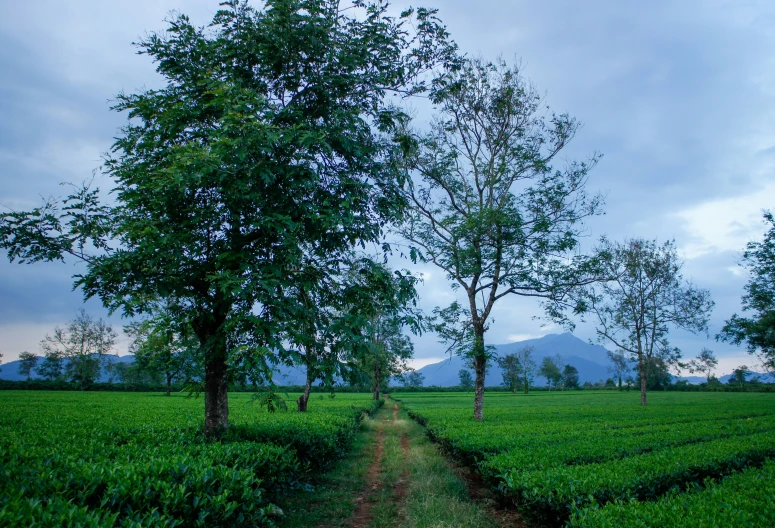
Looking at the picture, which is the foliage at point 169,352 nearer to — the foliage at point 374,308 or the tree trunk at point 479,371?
the foliage at point 374,308

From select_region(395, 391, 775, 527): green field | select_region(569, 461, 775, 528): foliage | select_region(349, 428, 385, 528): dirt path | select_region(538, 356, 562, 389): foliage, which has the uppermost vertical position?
select_region(569, 461, 775, 528): foliage

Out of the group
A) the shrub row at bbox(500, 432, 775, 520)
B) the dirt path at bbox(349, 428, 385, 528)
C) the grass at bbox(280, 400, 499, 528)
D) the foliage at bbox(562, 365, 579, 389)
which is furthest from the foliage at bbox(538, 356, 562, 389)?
the shrub row at bbox(500, 432, 775, 520)

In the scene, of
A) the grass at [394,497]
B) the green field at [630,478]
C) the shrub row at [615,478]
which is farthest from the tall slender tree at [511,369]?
the shrub row at [615,478]

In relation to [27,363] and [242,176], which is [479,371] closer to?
[242,176]

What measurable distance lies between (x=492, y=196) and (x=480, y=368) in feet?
27.3

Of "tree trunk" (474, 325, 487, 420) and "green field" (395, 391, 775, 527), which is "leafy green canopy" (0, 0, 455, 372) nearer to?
"green field" (395, 391, 775, 527)

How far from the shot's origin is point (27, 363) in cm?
9050

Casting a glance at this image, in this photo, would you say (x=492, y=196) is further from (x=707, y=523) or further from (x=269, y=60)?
(x=707, y=523)

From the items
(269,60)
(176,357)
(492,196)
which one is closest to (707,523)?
(176,357)

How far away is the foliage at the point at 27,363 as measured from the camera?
294ft

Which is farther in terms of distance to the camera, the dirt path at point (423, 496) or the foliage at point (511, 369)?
the foliage at point (511, 369)

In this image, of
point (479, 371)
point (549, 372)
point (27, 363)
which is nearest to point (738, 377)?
point (549, 372)

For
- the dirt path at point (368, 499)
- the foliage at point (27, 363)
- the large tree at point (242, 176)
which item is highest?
the large tree at point (242, 176)

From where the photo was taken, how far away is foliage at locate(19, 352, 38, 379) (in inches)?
3526
